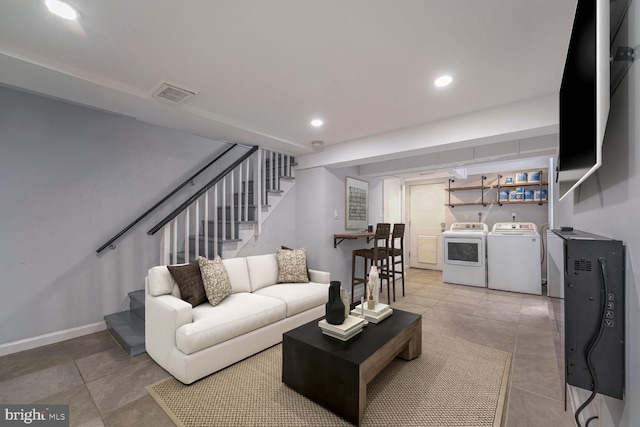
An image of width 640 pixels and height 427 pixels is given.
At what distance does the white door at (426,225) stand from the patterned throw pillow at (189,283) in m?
5.55

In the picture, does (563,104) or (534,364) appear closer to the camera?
(563,104)

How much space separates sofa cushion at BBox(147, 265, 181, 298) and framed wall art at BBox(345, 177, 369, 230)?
2.80 metres

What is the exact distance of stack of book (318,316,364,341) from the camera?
196cm

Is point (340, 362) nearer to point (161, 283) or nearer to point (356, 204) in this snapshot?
point (161, 283)

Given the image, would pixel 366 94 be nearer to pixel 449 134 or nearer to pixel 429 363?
pixel 449 134

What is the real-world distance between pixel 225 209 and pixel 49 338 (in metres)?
2.24

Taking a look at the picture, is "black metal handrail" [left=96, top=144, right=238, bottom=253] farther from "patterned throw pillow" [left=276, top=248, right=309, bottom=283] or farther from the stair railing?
"patterned throw pillow" [left=276, top=248, right=309, bottom=283]

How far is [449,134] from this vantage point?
298 centimetres

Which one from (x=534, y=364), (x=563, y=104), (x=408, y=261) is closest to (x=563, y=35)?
(x=563, y=104)

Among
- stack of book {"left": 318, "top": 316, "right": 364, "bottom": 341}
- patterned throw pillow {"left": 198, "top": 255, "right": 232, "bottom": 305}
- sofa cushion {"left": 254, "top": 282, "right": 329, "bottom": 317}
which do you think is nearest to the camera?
stack of book {"left": 318, "top": 316, "right": 364, "bottom": 341}

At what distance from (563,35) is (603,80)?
127cm

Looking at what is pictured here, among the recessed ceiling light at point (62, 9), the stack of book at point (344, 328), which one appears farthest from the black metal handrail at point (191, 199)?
the stack of book at point (344, 328)

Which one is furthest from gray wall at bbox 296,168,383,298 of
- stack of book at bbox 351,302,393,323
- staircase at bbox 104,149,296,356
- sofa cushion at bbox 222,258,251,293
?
stack of book at bbox 351,302,393,323

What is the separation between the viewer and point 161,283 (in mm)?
2541
